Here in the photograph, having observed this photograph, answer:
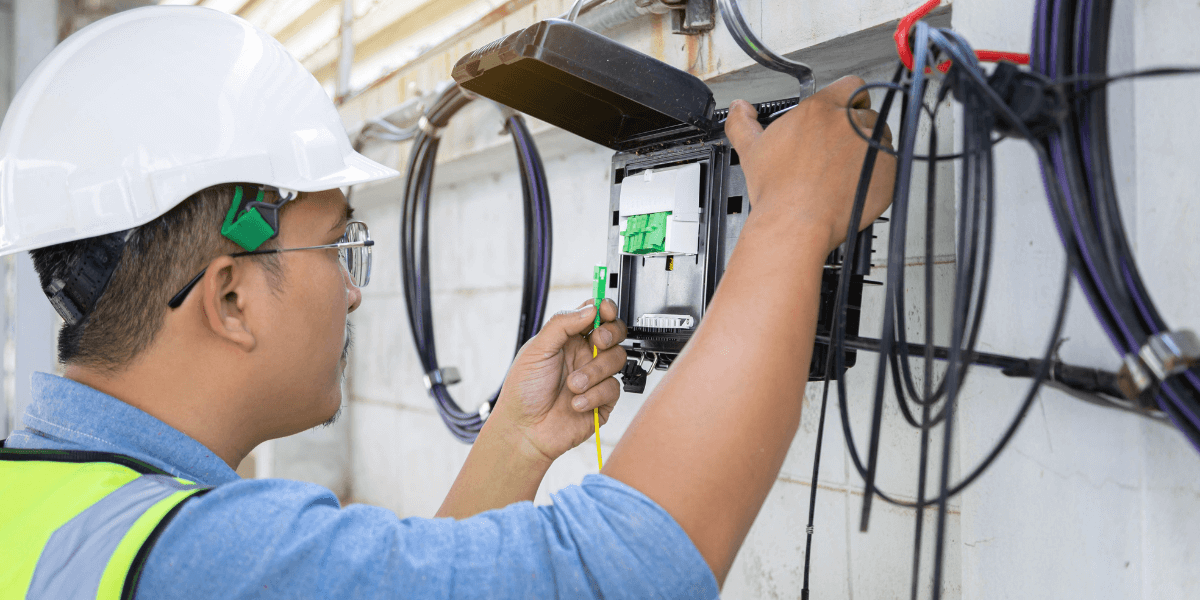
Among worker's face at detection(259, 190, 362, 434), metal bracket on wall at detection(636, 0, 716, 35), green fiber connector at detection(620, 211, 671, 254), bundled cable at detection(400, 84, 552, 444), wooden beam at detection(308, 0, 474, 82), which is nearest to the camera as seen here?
worker's face at detection(259, 190, 362, 434)

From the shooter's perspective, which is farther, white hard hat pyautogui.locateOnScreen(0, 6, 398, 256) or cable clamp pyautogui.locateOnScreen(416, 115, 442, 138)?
cable clamp pyautogui.locateOnScreen(416, 115, 442, 138)

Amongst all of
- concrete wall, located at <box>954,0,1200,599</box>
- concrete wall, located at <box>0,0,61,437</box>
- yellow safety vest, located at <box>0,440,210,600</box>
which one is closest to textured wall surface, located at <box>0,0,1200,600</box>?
concrete wall, located at <box>954,0,1200,599</box>

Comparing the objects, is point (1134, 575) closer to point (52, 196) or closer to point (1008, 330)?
point (1008, 330)

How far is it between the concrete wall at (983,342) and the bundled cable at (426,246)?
131mm

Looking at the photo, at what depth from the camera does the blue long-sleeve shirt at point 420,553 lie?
48cm

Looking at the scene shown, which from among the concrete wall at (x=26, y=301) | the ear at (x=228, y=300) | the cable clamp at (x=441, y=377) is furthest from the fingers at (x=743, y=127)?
the concrete wall at (x=26, y=301)

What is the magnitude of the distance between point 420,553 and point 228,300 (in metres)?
0.34

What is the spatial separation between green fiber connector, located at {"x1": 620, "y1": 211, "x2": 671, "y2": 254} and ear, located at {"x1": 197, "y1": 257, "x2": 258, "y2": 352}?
1.34ft

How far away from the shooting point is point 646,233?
0.84m

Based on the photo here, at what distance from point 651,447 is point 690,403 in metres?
0.04

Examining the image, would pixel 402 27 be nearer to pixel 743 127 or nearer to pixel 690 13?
pixel 690 13

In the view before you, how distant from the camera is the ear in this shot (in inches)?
26.1

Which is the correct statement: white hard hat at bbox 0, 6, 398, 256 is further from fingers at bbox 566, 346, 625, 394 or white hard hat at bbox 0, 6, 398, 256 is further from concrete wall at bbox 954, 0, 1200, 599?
concrete wall at bbox 954, 0, 1200, 599

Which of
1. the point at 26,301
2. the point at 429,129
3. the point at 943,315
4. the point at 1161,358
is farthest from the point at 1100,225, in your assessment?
the point at 26,301
